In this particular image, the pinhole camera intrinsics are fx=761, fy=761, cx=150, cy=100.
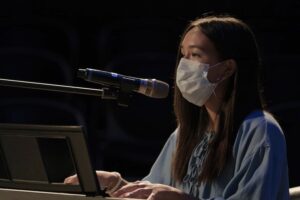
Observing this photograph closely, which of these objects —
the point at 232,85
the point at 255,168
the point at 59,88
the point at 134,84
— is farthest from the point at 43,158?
the point at 232,85

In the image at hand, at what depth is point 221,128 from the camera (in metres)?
2.34

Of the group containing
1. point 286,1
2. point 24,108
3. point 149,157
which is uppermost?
point 286,1

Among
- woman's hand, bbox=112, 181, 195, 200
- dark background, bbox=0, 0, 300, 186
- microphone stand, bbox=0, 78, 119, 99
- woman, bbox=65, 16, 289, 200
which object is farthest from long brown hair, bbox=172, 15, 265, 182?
dark background, bbox=0, 0, 300, 186

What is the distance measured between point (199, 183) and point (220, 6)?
8.16 ft

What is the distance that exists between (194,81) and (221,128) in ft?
0.60

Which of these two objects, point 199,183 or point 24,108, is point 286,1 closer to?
point 24,108

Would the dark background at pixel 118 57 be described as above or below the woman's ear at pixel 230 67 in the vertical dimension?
below

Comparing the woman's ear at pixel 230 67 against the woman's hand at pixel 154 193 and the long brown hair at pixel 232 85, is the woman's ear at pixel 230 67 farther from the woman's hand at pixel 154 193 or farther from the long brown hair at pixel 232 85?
the woman's hand at pixel 154 193

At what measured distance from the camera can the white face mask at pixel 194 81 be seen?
2.37 meters

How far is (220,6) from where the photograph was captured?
4.65m

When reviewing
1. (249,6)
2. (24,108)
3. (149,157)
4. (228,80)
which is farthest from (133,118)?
(228,80)

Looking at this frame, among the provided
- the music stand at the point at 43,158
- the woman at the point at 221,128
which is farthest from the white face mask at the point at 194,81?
the music stand at the point at 43,158

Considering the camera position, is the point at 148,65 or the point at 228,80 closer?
the point at 228,80

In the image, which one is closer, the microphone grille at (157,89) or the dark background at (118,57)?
the microphone grille at (157,89)
